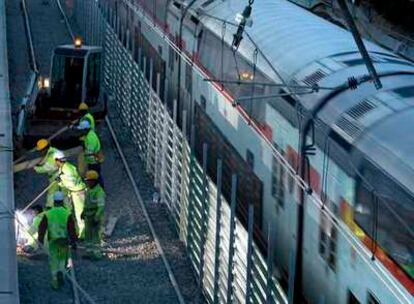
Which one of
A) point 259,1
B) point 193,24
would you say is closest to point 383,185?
point 259,1

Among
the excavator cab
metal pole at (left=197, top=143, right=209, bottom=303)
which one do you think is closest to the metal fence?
metal pole at (left=197, top=143, right=209, bottom=303)

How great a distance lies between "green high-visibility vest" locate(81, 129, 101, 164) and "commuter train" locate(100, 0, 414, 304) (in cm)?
221

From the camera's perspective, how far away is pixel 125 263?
12.8 m

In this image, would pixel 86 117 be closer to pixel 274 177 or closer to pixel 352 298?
pixel 274 177

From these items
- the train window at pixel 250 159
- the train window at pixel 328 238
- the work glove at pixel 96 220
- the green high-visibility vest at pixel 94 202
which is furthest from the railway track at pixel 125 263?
the train window at pixel 328 238

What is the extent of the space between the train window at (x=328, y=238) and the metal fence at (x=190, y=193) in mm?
693

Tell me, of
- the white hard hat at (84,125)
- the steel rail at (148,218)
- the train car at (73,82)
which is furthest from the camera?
the train car at (73,82)

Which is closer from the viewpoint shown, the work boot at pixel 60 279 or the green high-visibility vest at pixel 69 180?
the work boot at pixel 60 279

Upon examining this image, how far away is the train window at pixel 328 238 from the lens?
7.68 metres

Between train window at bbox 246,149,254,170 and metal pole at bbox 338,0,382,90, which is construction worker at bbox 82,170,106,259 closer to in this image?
train window at bbox 246,149,254,170

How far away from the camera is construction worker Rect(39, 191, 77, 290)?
36.6 ft

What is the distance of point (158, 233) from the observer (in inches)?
547

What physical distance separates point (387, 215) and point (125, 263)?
254 inches

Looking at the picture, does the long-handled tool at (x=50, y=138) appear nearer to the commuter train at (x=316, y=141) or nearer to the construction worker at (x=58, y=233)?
the commuter train at (x=316, y=141)
